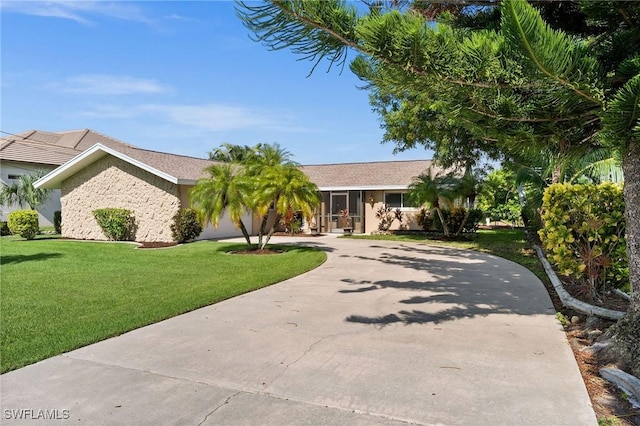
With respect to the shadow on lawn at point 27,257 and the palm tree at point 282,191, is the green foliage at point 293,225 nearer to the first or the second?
the palm tree at point 282,191

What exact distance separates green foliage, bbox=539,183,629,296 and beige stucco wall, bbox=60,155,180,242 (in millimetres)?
14956

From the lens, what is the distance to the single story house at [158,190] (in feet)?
59.3

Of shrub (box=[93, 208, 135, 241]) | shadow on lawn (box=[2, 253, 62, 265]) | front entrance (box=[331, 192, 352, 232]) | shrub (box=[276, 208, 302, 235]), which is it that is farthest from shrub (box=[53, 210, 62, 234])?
front entrance (box=[331, 192, 352, 232])

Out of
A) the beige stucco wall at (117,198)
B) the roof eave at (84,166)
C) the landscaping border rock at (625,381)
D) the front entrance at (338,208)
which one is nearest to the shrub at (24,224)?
the beige stucco wall at (117,198)

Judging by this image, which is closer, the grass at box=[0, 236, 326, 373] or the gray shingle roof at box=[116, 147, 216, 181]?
the grass at box=[0, 236, 326, 373]

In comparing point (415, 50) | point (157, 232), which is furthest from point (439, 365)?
point (157, 232)

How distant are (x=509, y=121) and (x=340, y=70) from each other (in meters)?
1.84

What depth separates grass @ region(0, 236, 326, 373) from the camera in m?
4.93

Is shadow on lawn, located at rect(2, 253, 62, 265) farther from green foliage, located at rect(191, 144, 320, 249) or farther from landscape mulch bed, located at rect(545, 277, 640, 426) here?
landscape mulch bed, located at rect(545, 277, 640, 426)

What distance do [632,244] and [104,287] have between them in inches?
331

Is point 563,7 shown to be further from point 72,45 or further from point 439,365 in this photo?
point 72,45

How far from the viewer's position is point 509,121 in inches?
165

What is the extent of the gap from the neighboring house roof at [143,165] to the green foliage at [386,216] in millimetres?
10024

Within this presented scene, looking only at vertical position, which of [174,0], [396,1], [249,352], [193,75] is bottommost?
[249,352]
